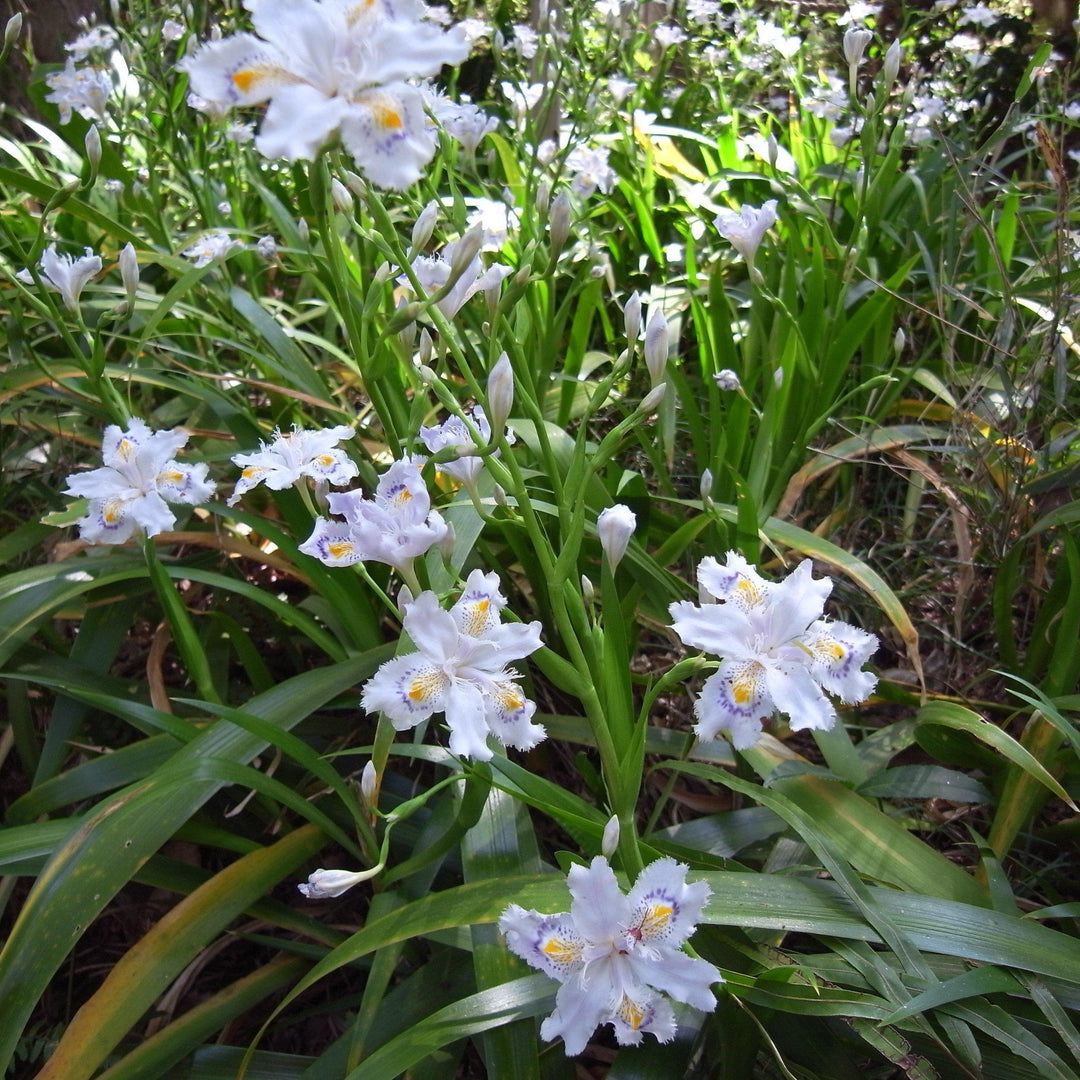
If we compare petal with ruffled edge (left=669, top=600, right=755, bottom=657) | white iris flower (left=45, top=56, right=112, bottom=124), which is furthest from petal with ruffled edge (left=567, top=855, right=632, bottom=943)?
white iris flower (left=45, top=56, right=112, bottom=124)

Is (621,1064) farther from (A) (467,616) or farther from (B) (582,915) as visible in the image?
(A) (467,616)

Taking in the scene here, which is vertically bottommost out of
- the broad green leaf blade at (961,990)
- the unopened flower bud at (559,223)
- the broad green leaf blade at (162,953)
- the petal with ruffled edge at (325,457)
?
the broad green leaf blade at (162,953)

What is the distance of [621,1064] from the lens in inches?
47.3

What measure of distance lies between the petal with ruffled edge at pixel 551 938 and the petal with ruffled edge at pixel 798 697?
13.5 inches

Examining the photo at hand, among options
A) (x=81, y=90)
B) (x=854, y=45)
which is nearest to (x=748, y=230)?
(x=854, y=45)

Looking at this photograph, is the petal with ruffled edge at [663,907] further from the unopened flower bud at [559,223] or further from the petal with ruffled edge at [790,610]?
the unopened flower bud at [559,223]

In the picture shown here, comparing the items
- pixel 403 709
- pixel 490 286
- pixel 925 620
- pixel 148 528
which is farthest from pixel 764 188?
pixel 403 709

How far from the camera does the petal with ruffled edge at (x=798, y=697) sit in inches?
40.5

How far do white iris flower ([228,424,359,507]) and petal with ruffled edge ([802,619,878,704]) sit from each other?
721 mm

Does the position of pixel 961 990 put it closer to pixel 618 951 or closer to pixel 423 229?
pixel 618 951

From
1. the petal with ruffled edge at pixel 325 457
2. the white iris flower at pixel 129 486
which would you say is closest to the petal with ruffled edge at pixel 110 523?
the white iris flower at pixel 129 486

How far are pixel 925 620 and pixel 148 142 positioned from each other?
2.47 meters

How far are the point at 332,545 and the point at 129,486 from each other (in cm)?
52

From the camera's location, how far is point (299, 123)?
82cm
